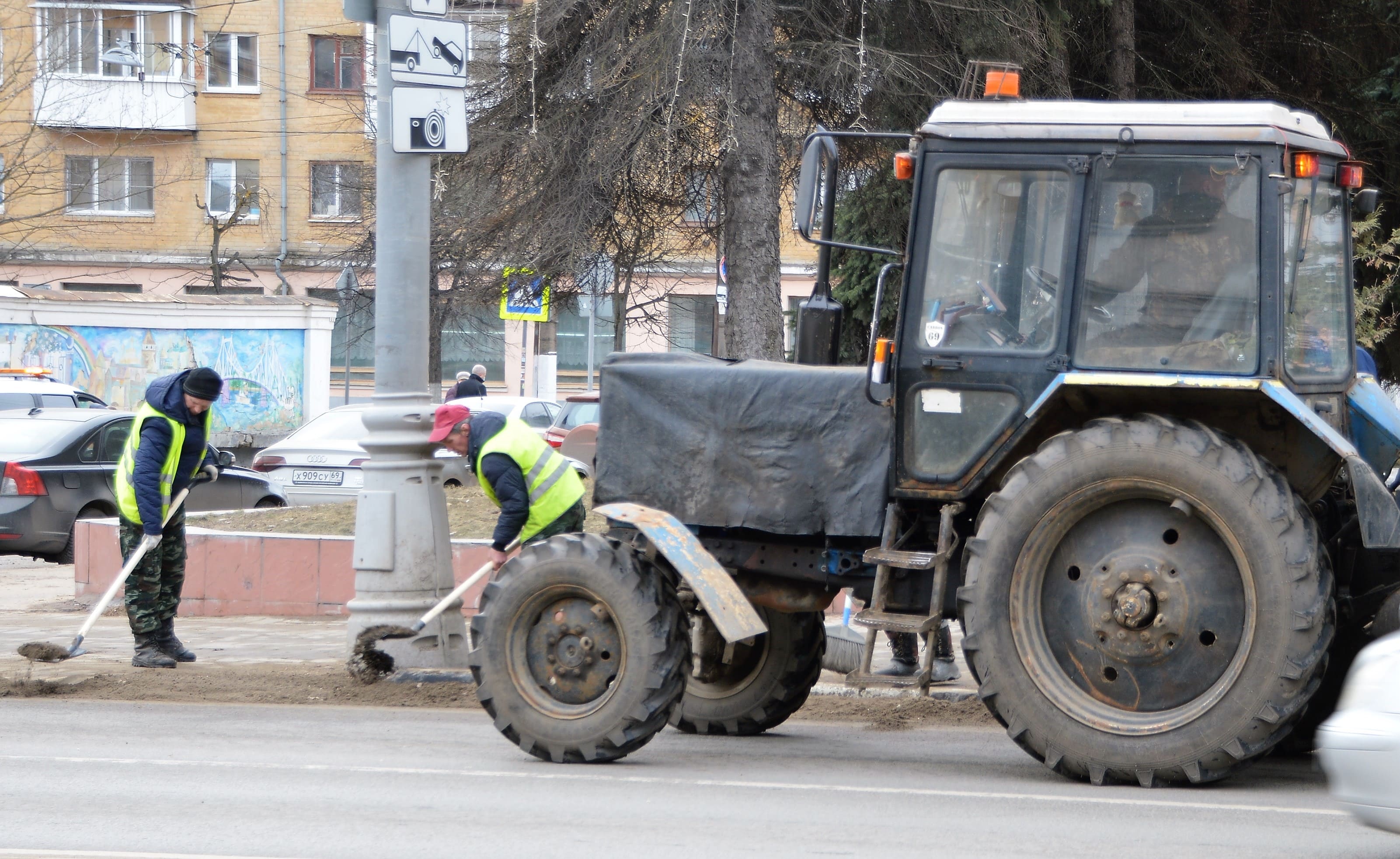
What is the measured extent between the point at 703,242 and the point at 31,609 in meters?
7.22

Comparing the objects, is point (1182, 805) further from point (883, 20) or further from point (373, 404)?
point (883, 20)

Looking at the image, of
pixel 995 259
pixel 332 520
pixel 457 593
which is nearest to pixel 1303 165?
pixel 995 259

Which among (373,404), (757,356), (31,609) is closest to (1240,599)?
(373,404)

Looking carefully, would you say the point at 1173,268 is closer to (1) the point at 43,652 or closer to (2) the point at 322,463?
(1) the point at 43,652

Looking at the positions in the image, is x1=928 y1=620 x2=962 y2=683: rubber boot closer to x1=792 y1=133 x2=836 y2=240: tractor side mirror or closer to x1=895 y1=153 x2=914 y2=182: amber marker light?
x1=895 y1=153 x2=914 y2=182: amber marker light

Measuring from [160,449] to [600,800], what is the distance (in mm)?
5052

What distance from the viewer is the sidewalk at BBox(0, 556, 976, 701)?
9836mm

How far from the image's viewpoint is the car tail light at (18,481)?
615 inches

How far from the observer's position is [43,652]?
970 cm

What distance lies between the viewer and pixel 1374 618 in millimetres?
6703

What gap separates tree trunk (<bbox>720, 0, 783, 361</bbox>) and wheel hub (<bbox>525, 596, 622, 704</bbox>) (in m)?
6.95

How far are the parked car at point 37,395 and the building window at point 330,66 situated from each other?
22.1 metres

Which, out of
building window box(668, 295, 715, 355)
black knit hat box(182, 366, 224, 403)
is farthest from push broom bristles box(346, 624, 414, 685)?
building window box(668, 295, 715, 355)

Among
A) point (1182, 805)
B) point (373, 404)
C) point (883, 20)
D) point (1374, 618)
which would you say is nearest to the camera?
point (1182, 805)
